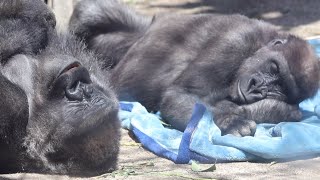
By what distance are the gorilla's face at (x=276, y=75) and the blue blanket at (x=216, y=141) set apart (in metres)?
0.29

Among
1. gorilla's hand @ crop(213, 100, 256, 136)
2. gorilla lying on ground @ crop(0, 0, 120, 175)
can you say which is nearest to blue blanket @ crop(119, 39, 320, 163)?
gorilla's hand @ crop(213, 100, 256, 136)

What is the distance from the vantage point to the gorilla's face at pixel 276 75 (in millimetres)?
4539

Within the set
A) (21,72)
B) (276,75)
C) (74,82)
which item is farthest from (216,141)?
(21,72)

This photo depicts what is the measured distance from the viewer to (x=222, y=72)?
4570 millimetres

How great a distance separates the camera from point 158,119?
14.6 feet

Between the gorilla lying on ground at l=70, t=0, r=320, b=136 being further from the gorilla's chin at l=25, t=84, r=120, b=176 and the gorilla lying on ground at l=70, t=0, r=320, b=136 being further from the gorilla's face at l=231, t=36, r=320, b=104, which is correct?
the gorilla's chin at l=25, t=84, r=120, b=176

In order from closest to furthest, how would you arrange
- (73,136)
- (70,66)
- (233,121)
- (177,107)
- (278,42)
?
(73,136) < (70,66) < (233,121) < (177,107) < (278,42)

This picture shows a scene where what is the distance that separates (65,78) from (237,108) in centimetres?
153

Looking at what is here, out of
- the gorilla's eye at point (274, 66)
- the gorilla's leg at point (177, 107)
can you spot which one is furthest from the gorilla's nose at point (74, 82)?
the gorilla's eye at point (274, 66)

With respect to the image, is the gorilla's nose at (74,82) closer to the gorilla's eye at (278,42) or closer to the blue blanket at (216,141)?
the blue blanket at (216,141)

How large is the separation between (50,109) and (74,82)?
6.6 inches

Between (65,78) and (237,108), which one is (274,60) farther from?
(65,78)

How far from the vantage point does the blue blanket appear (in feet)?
12.3

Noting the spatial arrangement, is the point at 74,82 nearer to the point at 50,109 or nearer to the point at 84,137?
the point at 50,109
